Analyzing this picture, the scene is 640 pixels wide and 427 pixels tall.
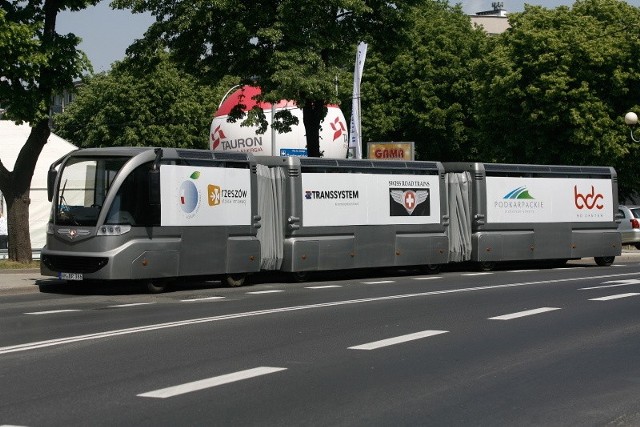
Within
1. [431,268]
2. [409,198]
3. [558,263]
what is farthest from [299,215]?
[558,263]

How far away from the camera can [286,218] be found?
83.2 feet

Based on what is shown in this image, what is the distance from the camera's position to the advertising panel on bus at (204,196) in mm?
22312

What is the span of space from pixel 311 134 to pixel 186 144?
4830 centimetres

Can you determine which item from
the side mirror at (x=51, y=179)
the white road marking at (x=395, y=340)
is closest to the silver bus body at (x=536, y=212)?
the side mirror at (x=51, y=179)

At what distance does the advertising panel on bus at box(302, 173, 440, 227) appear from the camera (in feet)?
85.3

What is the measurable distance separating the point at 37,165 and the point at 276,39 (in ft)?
37.5

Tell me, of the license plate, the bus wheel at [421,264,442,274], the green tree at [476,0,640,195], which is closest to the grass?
the license plate

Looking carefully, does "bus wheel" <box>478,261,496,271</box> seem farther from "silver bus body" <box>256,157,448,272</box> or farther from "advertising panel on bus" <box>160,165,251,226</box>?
"advertising panel on bus" <box>160,165,251,226</box>

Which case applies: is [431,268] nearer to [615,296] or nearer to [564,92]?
[615,296]

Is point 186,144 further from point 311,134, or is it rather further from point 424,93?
point 311,134

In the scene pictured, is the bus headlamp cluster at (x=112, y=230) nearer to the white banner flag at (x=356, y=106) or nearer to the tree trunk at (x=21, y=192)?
the tree trunk at (x=21, y=192)

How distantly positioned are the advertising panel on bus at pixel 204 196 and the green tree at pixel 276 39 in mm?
5576

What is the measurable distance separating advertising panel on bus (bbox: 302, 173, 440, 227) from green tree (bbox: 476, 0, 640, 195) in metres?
29.6

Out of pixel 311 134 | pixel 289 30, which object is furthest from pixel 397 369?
pixel 311 134
